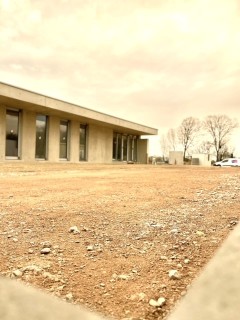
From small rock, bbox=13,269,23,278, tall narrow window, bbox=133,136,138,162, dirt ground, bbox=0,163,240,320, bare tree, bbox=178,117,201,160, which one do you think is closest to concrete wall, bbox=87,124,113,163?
tall narrow window, bbox=133,136,138,162

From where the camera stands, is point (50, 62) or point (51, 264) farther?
point (50, 62)

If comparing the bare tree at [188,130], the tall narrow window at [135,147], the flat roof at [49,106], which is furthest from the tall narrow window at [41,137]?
the bare tree at [188,130]

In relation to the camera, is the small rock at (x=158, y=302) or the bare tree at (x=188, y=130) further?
the bare tree at (x=188, y=130)

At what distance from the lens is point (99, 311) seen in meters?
2.50

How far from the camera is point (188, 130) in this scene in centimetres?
6112

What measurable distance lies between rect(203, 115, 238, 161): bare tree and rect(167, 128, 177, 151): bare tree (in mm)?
6386

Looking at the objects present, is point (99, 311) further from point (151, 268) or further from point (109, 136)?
point (109, 136)

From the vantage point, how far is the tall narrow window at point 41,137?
22630 mm

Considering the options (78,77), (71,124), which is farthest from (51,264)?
(71,124)

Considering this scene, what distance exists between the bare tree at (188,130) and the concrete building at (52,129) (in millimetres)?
30855

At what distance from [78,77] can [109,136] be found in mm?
10768

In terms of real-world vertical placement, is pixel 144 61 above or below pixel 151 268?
above

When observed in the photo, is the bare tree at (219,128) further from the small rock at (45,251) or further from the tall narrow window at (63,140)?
the small rock at (45,251)

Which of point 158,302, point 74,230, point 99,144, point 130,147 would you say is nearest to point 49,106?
point 99,144
